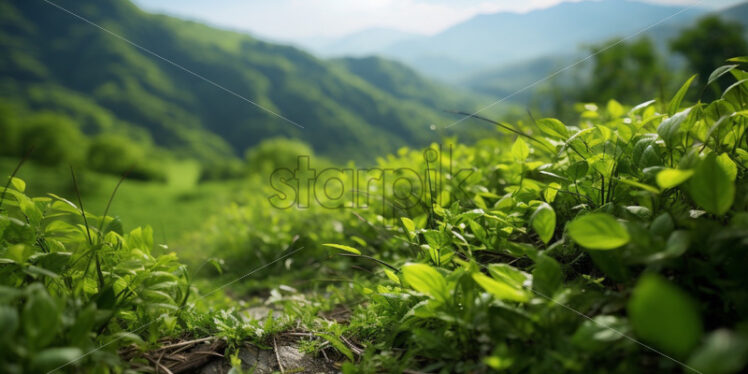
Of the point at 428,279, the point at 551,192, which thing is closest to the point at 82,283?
the point at 428,279

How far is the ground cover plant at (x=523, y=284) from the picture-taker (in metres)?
0.59

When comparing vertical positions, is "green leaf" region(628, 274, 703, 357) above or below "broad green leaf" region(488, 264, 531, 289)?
above

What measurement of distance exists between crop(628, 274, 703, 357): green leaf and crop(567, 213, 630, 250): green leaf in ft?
0.63

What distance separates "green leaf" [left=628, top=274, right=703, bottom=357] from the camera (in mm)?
439

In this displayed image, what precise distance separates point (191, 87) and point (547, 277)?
48.9 meters

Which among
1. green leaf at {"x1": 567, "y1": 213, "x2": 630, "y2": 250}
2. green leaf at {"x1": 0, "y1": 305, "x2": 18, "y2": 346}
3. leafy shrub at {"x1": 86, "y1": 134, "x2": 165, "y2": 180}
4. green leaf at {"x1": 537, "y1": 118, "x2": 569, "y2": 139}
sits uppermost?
green leaf at {"x1": 537, "y1": 118, "x2": 569, "y2": 139}

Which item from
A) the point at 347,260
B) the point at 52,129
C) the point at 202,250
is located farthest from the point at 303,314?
the point at 52,129

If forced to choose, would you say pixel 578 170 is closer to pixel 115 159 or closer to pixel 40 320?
pixel 40 320

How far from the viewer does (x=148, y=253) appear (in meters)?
1.04

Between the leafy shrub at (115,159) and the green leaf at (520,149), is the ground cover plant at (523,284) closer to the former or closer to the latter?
the green leaf at (520,149)

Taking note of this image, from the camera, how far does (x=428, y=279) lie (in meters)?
0.80

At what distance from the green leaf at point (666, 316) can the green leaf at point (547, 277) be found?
25cm

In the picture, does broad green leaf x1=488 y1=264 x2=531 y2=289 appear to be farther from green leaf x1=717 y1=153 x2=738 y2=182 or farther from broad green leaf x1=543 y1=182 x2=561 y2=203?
green leaf x1=717 y1=153 x2=738 y2=182

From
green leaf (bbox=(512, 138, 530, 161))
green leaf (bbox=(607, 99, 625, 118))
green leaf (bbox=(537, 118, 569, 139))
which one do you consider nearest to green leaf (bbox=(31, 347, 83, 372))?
green leaf (bbox=(537, 118, 569, 139))
